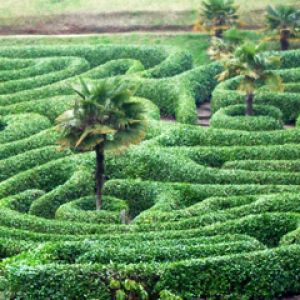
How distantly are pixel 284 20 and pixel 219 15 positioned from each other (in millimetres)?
4116

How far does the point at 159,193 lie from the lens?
4312 cm

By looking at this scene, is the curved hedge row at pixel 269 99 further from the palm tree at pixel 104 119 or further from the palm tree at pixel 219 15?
the palm tree at pixel 104 119

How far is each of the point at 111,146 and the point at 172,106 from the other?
14778mm

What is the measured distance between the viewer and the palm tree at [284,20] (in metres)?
61.7

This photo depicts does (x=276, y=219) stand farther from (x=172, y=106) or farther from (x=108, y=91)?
(x=172, y=106)

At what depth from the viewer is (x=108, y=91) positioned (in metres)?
41.0

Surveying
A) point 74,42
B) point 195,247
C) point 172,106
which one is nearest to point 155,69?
point 172,106

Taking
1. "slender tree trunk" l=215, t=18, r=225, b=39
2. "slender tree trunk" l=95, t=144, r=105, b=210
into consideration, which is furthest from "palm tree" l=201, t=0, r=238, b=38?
"slender tree trunk" l=95, t=144, r=105, b=210

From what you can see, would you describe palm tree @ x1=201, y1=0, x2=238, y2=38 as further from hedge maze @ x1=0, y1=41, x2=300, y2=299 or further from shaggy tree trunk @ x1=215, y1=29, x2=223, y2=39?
hedge maze @ x1=0, y1=41, x2=300, y2=299

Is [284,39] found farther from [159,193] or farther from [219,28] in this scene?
[159,193]

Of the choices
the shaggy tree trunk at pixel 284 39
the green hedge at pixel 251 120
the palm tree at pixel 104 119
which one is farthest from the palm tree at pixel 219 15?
the palm tree at pixel 104 119

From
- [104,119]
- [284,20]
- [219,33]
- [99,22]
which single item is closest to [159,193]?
[104,119]

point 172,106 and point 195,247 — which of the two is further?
point 172,106

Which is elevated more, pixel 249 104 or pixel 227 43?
pixel 227 43
